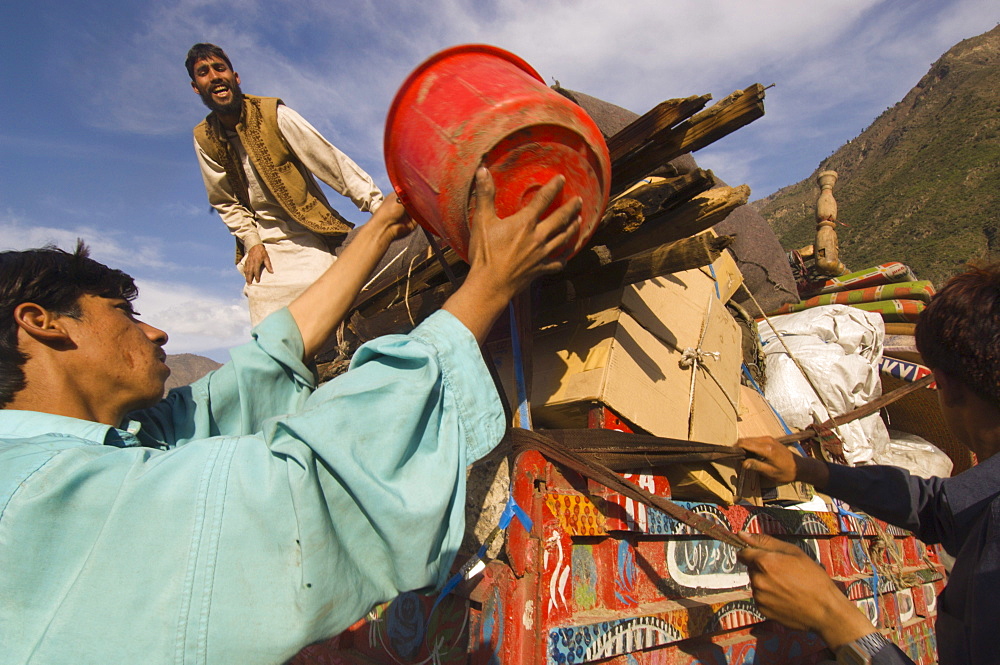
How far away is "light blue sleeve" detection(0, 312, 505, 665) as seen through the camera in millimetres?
655

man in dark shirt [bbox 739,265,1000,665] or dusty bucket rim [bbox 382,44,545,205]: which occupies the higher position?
dusty bucket rim [bbox 382,44,545,205]

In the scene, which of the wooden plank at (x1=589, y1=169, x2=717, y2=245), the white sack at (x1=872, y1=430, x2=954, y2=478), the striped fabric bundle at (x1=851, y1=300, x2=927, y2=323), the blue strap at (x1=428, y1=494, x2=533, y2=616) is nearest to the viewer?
the blue strap at (x1=428, y1=494, x2=533, y2=616)

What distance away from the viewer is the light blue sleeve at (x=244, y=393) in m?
1.19

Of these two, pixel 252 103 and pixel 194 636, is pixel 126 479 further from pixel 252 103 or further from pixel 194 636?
pixel 252 103

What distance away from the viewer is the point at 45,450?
73 centimetres

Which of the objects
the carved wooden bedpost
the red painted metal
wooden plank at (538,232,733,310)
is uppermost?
the carved wooden bedpost

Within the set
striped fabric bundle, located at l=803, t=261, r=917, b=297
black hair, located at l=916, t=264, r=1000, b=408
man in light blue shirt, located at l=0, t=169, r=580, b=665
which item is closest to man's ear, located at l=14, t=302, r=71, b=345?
man in light blue shirt, located at l=0, t=169, r=580, b=665

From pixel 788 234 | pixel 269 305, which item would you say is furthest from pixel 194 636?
pixel 788 234

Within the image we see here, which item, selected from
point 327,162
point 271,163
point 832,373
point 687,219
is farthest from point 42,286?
point 832,373

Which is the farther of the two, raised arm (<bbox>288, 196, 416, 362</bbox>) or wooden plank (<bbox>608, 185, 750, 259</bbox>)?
wooden plank (<bbox>608, 185, 750, 259</bbox>)

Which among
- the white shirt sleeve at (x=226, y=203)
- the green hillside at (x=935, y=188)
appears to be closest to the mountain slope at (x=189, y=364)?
the green hillside at (x=935, y=188)

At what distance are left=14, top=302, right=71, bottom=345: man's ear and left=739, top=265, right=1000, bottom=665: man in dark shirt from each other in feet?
4.95

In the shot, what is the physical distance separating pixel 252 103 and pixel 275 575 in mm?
2412

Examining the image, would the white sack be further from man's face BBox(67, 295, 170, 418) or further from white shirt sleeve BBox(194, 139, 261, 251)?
white shirt sleeve BBox(194, 139, 261, 251)
